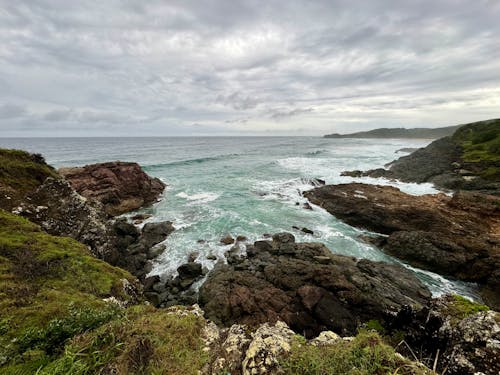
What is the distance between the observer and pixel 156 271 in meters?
14.3

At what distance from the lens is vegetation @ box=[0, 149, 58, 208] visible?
33.8 feet

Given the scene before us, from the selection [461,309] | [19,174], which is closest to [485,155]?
[461,309]

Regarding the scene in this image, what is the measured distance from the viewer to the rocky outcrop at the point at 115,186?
2317 cm

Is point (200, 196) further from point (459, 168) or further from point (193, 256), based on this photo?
point (459, 168)

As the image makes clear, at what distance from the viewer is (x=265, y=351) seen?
3842 millimetres

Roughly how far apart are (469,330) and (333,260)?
29.1ft

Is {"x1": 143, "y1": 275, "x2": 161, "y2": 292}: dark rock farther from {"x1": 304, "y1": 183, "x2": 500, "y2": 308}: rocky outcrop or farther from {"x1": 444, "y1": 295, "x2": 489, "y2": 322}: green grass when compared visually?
{"x1": 304, "y1": 183, "x2": 500, "y2": 308}: rocky outcrop

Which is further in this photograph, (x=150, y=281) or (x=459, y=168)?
(x=459, y=168)

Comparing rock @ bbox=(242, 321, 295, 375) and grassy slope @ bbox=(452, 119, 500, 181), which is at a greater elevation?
grassy slope @ bbox=(452, 119, 500, 181)

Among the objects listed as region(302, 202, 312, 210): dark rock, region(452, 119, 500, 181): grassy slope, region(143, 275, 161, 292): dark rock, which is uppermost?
region(452, 119, 500, 181): grassy slope

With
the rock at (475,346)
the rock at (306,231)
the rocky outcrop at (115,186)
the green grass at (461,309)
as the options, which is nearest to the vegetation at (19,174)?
the rocky outcrop at (115,186)

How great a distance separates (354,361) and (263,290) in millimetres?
7631

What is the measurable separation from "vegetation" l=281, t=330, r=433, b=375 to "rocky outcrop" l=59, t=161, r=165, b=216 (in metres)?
23.3

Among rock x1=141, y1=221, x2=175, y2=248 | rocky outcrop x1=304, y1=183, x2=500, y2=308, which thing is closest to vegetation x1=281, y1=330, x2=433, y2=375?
rocky outcrop x1=304, y1=183, x2=500, y2=308
